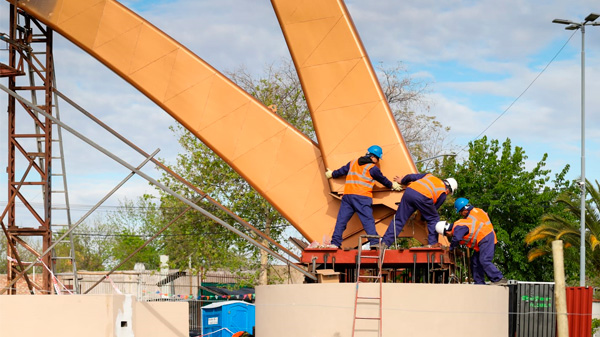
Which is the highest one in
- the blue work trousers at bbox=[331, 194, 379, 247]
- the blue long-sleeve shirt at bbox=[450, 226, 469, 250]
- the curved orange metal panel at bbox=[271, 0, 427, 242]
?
the curved orange metal panel at bbox=[271, 0, 427, 242]

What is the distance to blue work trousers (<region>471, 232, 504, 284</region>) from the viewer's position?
45.2ft

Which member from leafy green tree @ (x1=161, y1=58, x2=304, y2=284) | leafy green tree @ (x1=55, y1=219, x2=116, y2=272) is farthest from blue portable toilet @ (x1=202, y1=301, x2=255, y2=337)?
leafy green tree @ (x1=55, y1=219, x2=116, y2=272)

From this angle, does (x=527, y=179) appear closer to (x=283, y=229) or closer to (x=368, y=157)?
(x=283, y=229)

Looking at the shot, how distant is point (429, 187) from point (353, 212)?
1605 millimetres

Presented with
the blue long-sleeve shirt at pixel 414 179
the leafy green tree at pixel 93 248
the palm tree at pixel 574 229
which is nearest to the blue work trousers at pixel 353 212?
the blue long-sleeve shirt at pixel 414 179

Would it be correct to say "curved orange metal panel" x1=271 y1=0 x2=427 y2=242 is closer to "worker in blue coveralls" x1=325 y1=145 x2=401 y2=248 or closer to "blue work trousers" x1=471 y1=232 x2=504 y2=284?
"worker in blue coveralls" x1=325 y1=145 x2=401 y2=248

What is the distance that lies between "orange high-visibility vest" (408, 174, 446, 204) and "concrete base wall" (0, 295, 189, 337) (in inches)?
224

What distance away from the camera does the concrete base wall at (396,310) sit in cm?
1168

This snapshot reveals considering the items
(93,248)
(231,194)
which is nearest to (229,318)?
(231,194)

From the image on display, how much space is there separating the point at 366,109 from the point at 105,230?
52689 mm

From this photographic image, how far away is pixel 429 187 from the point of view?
547 inches

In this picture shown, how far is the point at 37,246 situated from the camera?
5784 cm

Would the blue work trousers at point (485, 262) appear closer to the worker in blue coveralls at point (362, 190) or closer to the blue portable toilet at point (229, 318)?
the worker in blue coveralls at point (362, 190)

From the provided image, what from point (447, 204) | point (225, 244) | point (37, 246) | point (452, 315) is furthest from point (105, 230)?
→ point (452, 315)
